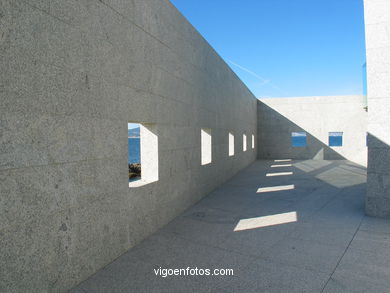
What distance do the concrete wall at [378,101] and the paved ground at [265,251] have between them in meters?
0.66

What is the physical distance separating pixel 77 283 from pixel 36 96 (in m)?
2.27

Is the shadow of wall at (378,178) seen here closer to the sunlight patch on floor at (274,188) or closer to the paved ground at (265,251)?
the paved ground at (265,251)

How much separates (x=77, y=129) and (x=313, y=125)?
65.9 feet

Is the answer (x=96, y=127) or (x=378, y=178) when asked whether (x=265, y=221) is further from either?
(x=96, y=127)

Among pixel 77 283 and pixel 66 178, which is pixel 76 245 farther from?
pixel 66 178

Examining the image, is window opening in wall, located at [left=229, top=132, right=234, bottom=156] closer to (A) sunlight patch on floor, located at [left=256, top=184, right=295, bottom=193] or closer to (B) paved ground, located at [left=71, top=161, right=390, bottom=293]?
(A) sunlight patch on floor, located at [left=256, top=184, right=295, bottom=193]

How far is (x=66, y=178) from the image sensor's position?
10.1 ft

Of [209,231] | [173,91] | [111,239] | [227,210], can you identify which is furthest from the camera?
[227,210]

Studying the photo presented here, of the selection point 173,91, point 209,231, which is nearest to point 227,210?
point 209,231

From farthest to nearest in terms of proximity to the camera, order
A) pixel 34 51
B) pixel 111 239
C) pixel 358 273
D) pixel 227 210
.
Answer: pixel 227 210, pixel 111 239, pixel 358 273, pixel 34 51

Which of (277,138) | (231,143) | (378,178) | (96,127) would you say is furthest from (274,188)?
(277,138)

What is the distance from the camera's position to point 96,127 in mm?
3521

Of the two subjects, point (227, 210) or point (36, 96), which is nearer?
point (36, 96)

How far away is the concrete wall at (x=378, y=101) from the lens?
555 cm
